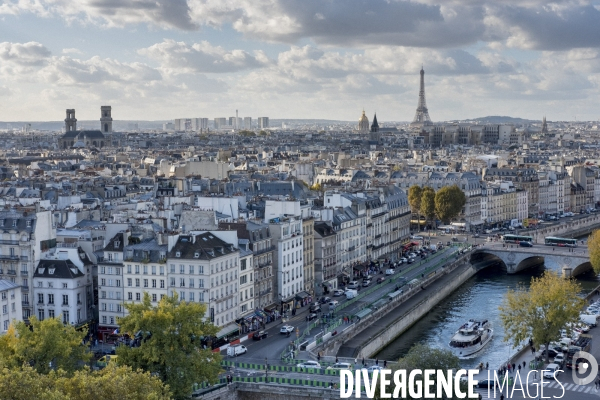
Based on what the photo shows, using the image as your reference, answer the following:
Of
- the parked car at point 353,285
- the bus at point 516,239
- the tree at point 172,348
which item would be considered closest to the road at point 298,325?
the parked car at point 353,285

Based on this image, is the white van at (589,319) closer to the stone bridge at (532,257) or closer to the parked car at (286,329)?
the parked car at (286,329)

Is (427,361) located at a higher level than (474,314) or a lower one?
higher

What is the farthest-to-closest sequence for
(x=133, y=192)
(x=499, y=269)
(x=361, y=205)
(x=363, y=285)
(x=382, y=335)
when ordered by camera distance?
(x=133, y=192), (x=499, y=269), (x=361, y=205), (x=363, y=285), (x=382, y=335)

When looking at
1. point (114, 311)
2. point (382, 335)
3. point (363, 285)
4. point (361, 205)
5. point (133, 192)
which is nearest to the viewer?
point (114, 311)

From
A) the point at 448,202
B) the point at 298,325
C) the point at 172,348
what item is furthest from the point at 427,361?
the point at 448,202

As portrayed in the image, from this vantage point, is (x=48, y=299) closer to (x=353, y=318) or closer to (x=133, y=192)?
(x=353, y=318)

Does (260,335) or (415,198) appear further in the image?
(415,198)

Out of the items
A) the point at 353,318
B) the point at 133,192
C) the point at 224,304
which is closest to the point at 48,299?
the point at 224,304

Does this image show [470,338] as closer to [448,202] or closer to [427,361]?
[427,361]
